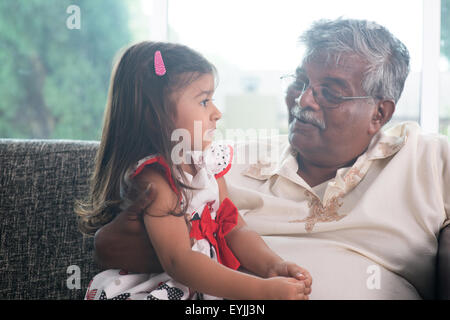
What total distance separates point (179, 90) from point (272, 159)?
1.05 feet

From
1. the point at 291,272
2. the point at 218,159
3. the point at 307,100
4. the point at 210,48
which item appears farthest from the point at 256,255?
the point at 210,48

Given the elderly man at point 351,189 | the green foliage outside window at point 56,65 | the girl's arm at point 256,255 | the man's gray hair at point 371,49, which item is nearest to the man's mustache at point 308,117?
the elderly man at point 351,189

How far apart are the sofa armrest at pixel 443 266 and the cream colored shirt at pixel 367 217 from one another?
0.6 inches

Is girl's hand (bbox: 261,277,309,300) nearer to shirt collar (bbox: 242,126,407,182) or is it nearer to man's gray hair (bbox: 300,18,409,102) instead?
shirt collar (bbox: 242,126,407,182)

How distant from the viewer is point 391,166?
853 millimetres

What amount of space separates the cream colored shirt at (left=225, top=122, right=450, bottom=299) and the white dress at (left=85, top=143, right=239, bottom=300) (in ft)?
0.29

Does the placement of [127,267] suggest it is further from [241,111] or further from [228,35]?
[228,35]

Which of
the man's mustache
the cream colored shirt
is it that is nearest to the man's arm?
the cream colored shirt

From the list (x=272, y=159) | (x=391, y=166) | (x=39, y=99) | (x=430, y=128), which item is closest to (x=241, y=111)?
(x=272, y=159)

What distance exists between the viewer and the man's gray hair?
0.81 meters

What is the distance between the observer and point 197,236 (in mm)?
736

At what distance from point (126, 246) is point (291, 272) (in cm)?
32

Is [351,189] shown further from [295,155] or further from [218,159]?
[218,159]

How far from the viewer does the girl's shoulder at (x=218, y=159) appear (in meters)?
0.82
